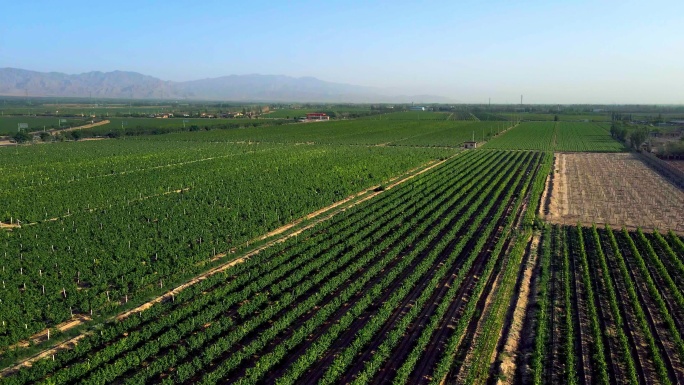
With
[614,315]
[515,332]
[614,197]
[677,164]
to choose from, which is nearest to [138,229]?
[515,332]

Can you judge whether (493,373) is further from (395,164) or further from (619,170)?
(619,170)

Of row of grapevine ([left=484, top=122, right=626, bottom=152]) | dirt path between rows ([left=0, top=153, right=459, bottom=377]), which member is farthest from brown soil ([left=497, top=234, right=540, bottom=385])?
row of grapevine ([left=484, top=122, right=626, bottom=152])

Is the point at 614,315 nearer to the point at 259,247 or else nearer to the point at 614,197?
the point at 259,247

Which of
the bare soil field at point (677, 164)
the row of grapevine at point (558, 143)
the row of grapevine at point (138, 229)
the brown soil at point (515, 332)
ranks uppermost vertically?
the row of grapevine at point (558, 143)

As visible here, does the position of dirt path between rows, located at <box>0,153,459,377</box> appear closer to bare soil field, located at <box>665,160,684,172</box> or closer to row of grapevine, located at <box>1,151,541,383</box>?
row of grapevine, located at <box>1,151,541,383</box>

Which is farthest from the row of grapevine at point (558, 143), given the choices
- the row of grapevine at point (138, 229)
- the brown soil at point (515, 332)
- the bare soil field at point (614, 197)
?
the brown soil at point (515, 332)

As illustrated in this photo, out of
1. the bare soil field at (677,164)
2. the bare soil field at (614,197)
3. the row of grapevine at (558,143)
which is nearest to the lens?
the bare soil field at (614,197)

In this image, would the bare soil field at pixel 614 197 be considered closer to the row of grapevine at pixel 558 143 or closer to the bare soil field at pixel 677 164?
the bare soil field at pixel 677 164

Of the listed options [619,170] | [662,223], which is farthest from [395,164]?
[662,223]
